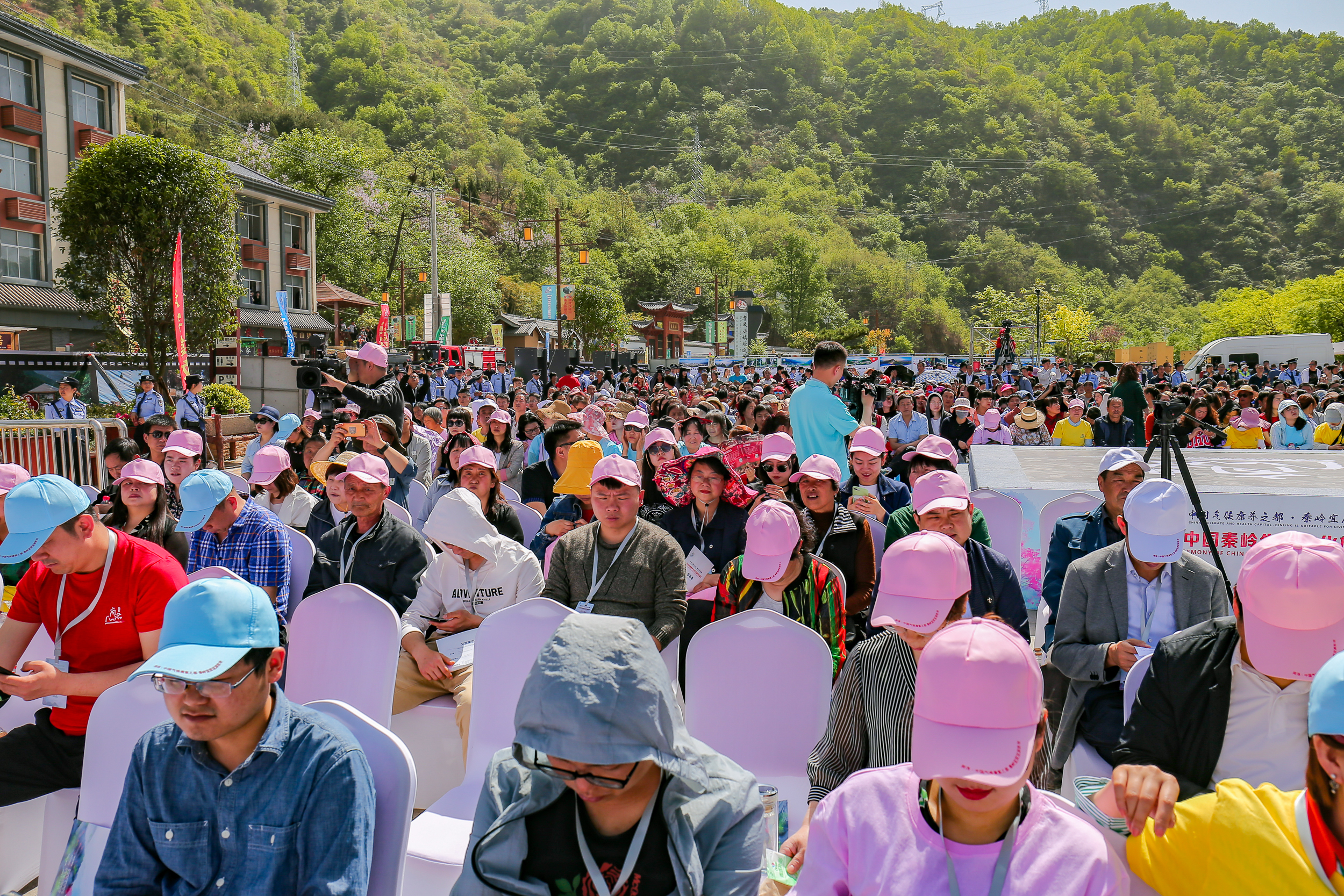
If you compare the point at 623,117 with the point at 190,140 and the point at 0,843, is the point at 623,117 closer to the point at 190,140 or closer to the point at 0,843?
the point at 190,140

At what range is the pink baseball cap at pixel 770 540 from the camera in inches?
137

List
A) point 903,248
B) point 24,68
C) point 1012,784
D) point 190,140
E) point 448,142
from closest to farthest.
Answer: point 1012,784, point 24,68, point 190,140, point 448,142, point 903,248

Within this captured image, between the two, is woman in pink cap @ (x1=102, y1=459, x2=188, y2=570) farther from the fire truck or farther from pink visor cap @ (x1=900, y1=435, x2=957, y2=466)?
the fire truck

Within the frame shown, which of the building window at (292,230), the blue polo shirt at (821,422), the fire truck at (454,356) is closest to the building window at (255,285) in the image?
the building window at (292,230)

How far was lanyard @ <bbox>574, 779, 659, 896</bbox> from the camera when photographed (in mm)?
1666

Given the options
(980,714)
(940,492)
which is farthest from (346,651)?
(980,714)

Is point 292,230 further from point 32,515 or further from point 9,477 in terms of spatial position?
point 32,515

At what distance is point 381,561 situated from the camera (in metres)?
4.41

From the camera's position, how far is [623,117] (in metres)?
133

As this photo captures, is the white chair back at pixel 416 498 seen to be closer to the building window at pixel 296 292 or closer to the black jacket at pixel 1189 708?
the black jacket at pixel 1189 708

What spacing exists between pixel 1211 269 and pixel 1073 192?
23.1 metres

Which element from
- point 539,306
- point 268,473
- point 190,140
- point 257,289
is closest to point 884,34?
point 539,306

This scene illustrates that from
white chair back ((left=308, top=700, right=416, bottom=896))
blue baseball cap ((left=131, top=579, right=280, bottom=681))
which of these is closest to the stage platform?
white chair back ((left=308, top=700, right=416, bottom=896))

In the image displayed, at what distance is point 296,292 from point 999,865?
4465cm
